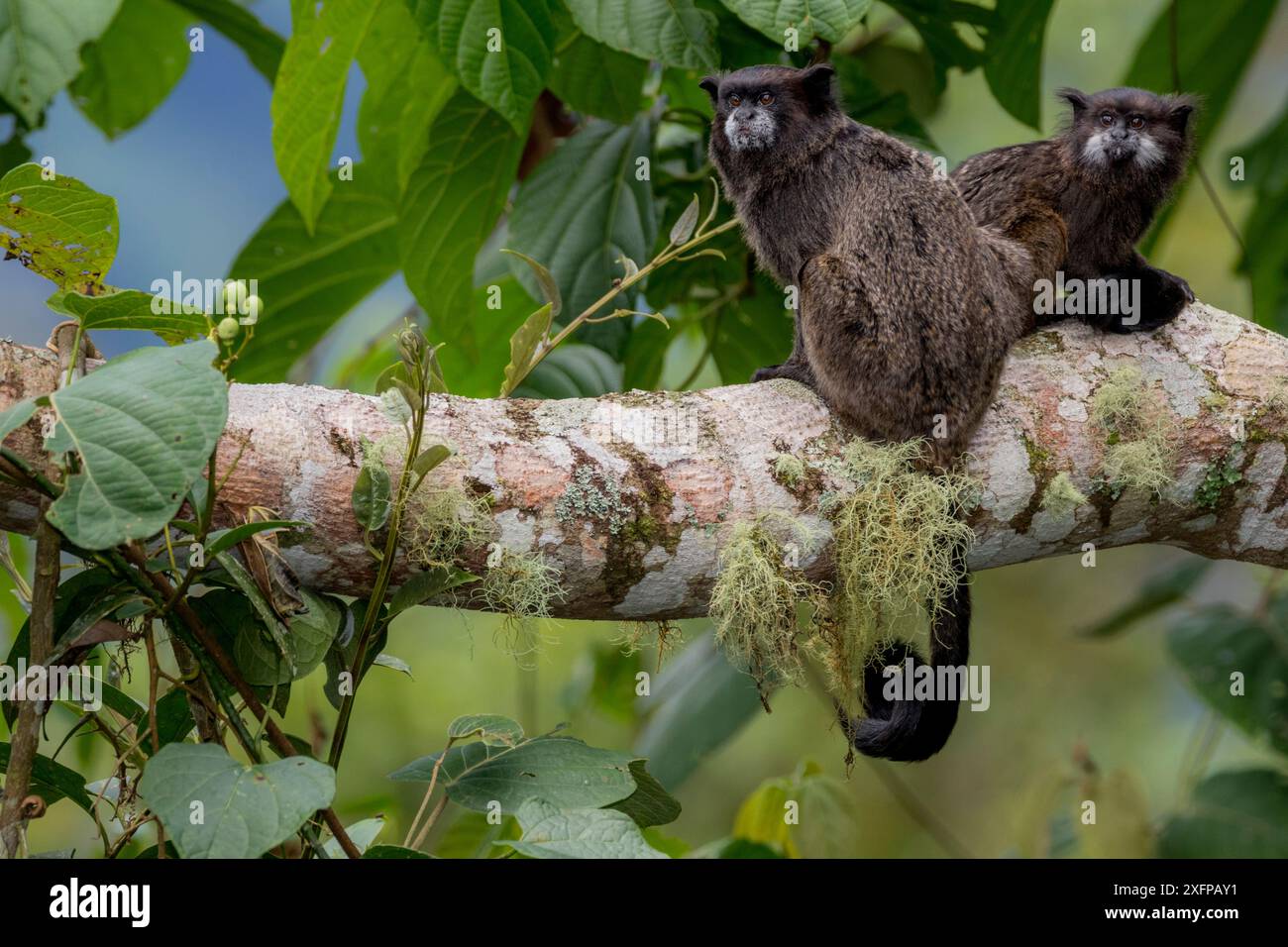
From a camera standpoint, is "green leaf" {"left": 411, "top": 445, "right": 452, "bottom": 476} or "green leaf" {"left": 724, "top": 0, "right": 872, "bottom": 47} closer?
"green leaf" {"left": 411, "top": 445, "right": 452, "bottom": 476}

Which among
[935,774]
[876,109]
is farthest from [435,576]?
[935,774]

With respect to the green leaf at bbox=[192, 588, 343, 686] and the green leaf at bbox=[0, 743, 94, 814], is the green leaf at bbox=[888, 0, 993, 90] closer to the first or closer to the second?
the green leaf at bbox=[192, 588, 343, 686]

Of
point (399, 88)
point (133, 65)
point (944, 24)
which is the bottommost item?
point (399, 88)

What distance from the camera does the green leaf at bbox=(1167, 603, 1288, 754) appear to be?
11.7ft

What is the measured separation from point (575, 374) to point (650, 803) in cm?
157

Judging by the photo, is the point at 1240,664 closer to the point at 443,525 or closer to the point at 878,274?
the point at 878,274

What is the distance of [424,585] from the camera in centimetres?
189

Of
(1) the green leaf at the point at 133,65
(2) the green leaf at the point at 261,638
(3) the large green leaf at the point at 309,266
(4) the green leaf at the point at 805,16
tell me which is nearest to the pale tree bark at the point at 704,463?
(2) the green leaf at the point at 261,638

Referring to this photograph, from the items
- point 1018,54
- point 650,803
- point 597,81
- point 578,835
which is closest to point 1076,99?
point 1018,54

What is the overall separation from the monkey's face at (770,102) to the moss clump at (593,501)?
1.04 m

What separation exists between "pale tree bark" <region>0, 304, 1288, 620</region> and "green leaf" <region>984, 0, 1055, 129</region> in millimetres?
956

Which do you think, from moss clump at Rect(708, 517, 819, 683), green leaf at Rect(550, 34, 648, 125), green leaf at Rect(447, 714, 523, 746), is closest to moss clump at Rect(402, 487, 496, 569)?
green leaf at Rect(447, 714, 523, 746)
